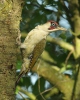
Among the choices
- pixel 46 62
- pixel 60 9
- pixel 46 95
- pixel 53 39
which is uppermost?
pixel 60 9

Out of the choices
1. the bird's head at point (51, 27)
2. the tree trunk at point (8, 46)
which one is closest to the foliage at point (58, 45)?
the bird's head at point (51, 27)

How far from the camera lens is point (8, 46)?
3.56 meters

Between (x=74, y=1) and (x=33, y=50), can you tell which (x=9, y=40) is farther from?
(x=74, y=1)

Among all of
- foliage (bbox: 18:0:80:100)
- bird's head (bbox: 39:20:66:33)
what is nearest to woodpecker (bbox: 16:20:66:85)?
bird's head (bbox: 39:20:66:33)

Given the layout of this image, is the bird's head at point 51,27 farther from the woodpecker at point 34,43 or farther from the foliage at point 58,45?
the foliage at point 58,45

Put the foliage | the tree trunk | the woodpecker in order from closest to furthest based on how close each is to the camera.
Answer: the tree trunk
the woodpecker
the foliage

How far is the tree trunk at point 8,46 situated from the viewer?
345 centimetres

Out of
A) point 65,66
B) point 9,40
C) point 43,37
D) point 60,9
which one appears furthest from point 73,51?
point 9,40

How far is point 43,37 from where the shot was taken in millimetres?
5203

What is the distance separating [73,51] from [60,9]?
780 millimetres

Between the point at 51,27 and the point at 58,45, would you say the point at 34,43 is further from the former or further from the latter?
the point at 58,45

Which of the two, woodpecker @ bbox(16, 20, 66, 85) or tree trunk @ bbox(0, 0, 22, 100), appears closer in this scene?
tree trunk @ bbox(0, 0, 22, 100)

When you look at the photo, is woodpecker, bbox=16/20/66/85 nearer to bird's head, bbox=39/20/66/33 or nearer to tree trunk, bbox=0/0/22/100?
bird's head, bbox=39/20/66/33

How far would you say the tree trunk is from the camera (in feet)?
11.3
